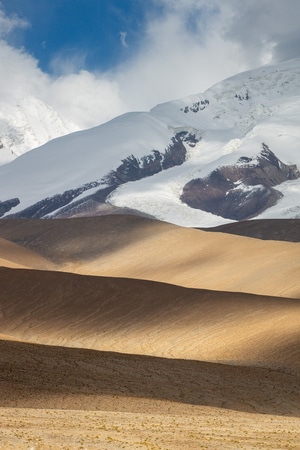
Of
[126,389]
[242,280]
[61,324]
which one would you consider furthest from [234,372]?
[242,280]

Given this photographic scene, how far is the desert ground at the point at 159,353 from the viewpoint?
26.8 meters

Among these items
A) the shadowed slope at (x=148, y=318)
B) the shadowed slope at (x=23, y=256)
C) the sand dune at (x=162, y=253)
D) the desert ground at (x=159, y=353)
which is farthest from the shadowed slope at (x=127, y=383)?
the shadowed slope at (x=23, y=256)

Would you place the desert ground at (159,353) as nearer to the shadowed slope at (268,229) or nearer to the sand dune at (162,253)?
the sand dune at (162,253)

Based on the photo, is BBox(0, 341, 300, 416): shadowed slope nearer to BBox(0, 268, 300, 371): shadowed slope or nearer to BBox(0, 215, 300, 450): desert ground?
BBox(0, 215, 300, 450): desert ground

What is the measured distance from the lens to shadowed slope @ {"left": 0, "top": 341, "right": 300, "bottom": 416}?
3409 cm

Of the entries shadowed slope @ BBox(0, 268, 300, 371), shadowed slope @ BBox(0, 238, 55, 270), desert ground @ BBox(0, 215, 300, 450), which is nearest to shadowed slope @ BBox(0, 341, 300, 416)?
desert ground @ BBox(0, 215, 300, 450)

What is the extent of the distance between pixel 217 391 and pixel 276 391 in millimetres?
2983

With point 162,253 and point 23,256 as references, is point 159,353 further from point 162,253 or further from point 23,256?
point 23,256

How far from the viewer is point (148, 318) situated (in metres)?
64.2

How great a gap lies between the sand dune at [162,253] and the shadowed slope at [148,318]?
1675cm

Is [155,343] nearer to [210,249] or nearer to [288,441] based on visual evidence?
[288,441]

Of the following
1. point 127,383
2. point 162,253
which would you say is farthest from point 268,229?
point 127,383

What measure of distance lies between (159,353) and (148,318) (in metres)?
9.68

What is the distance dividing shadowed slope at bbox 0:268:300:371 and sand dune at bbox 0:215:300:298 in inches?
660
